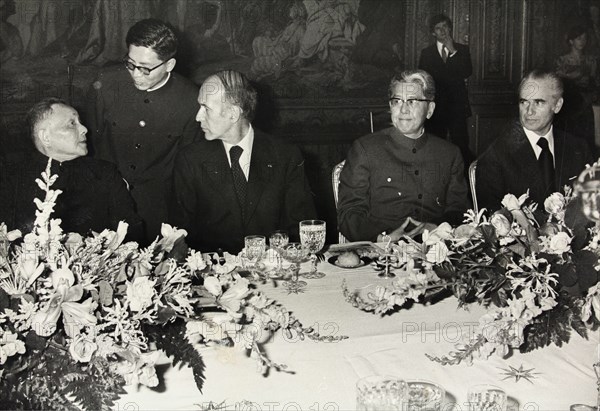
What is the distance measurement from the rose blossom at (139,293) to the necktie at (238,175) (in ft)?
6.96

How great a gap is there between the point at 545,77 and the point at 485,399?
308 cm

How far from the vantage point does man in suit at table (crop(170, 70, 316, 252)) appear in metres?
3.80

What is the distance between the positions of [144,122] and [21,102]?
22.6 inches

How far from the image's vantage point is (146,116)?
3.64m

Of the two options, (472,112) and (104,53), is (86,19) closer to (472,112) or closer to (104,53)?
(104,53)

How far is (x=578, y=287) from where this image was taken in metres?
2.09

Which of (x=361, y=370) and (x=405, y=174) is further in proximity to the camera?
(x=405, y=174)

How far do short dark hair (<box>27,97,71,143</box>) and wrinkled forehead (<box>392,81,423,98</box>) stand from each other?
183 centimetres

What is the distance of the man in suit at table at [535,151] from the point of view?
4336 millimetres

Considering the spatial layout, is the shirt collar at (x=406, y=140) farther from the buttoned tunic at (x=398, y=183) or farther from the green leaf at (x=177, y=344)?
the green leaf at (x=177, y=344)

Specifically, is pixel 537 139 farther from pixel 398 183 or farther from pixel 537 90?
pixel 398 183

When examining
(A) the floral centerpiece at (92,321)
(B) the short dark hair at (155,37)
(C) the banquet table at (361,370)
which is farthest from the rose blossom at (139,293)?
(B) the short dark hair at (155,37)

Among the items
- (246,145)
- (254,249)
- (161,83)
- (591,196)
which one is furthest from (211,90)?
(591,196)

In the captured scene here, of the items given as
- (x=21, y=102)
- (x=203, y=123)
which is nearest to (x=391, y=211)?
(x=203, y=123)
